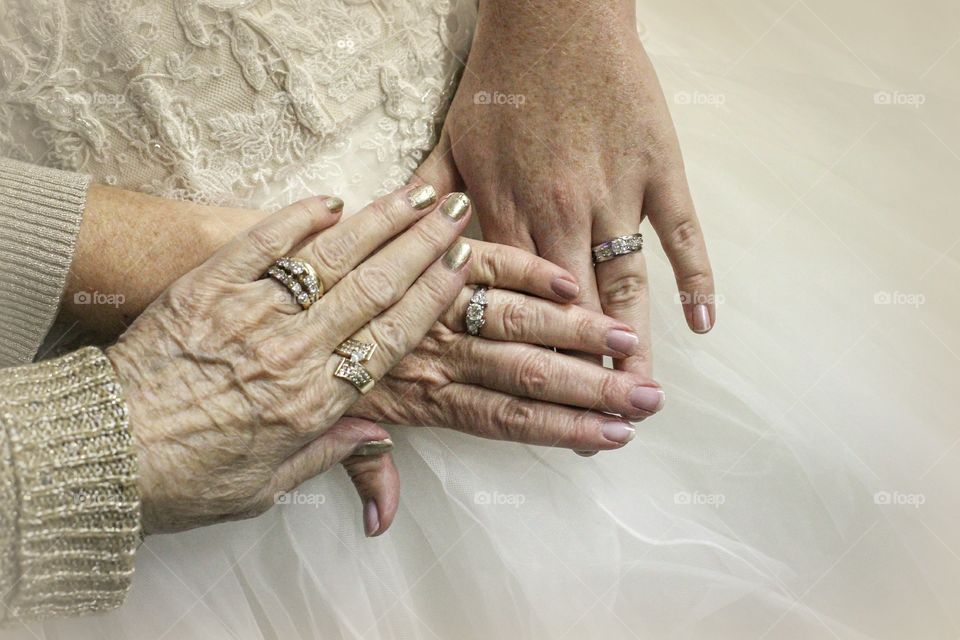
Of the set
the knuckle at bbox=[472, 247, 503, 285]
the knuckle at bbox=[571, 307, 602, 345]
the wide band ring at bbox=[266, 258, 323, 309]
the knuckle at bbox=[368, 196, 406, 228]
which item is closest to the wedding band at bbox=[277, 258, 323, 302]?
the wide band ring at bbox=[266, 258, 323, 309]

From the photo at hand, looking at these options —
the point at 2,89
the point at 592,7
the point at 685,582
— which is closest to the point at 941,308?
the point at 685,582

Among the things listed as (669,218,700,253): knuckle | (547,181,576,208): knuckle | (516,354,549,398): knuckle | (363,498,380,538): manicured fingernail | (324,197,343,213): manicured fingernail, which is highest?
(547,181,576,208): knuckle

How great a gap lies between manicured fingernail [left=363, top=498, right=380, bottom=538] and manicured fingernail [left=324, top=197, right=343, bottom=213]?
1.26 ft

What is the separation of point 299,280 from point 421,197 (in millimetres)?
193

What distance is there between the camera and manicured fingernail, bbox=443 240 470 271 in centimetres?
102

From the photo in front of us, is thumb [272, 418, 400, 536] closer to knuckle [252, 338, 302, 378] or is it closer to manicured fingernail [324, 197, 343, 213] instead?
knuckle [252, 338, 302, 378]

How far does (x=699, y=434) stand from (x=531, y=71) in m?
0.57

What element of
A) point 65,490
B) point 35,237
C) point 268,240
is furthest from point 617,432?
point 35,237

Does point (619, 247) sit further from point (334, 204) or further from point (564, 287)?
point (334, 204)

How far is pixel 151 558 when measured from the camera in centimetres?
104

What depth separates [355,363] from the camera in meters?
0.97

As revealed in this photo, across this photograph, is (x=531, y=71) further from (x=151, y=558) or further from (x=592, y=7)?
(x=151, y=558)

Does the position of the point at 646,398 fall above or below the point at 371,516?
above

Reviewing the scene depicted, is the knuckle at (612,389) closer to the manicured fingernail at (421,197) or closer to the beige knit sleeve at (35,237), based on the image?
the manicured fingernail at (421,197)
